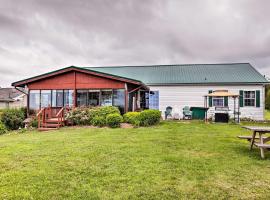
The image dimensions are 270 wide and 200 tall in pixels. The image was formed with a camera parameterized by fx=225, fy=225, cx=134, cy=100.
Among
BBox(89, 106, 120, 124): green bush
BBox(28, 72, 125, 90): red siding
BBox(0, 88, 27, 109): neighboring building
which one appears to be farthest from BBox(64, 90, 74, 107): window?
BBox(0, 88, 27, 109): neighboring building

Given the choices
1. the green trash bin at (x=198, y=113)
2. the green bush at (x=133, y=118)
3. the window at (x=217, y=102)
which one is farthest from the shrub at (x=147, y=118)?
the window at (x=217, y=102)

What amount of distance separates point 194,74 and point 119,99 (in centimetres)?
771

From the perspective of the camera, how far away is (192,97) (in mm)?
16859

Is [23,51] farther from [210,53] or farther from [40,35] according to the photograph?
[210,53]

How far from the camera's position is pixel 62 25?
574 inches

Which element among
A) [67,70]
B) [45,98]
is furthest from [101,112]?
[45,98]

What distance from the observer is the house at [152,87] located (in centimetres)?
1359

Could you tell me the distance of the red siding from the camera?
44.2 feet

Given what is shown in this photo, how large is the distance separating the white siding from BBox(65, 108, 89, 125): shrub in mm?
6891

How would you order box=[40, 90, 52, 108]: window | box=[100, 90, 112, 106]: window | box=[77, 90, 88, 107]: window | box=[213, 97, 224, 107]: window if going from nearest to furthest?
box=[100, 90, 112, 106]: window
box=[77, 90, 88, 107]: window
box=[40, 90, 52, 108]: window
box=[213, 97, 224, 107]: window

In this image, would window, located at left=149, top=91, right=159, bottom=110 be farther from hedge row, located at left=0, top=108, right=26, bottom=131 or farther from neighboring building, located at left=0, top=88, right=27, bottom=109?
neighboring building, located at left=0, top=88, right=27, bottom=109

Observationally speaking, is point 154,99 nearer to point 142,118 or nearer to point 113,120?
point 142,118

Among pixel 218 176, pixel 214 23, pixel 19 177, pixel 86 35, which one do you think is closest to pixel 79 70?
pixel 86 35

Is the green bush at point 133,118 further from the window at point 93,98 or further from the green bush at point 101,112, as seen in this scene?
the window at point 93,98
